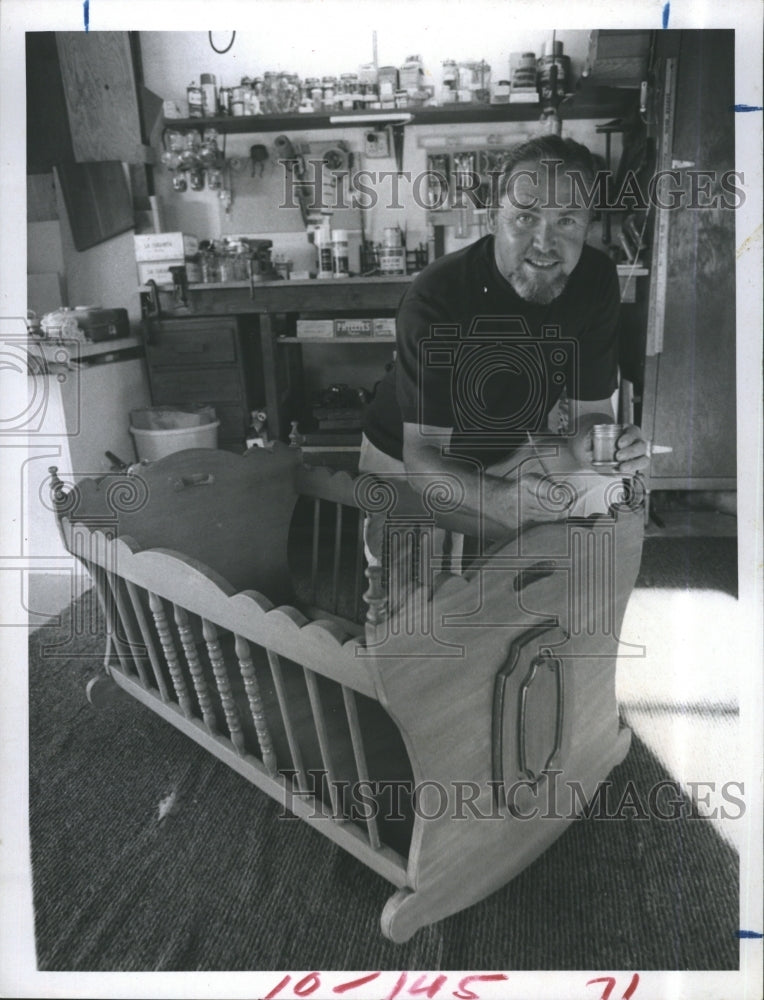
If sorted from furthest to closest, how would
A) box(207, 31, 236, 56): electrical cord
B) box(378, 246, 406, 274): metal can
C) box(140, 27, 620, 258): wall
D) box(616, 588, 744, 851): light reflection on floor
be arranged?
box(378, 246, 406, 274): metal can, box(616, 588, 744, 851): light reflection on floor, box(207, 31, 236, 56): electrical cord, box(140, 27, 620, 258): wall

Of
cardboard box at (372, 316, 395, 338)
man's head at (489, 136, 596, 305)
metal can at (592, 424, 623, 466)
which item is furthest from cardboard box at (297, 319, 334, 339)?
metal can at (592, 424, 623, 466)

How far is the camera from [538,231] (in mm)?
1224

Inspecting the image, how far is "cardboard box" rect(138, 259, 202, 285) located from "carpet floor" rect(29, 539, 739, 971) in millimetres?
1621

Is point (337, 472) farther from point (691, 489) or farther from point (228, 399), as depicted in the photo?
point (691, 489)

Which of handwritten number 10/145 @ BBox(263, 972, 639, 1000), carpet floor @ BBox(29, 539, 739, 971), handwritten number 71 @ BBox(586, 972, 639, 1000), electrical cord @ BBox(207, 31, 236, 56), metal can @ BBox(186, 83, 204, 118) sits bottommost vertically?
carpet floor @ BBox(29, 539, 739, 971)

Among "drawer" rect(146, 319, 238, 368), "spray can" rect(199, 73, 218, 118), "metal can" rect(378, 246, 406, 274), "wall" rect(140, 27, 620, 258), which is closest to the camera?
"wall" rect(140, 27, 620, 258)

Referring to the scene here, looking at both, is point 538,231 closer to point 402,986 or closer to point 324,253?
point 402,986

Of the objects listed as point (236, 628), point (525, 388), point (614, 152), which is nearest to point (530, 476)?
point (525, 388)

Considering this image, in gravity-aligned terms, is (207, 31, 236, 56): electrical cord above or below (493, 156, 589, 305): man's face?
above

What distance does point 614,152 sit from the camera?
2.28 m

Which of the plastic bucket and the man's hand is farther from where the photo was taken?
the plastic bucket

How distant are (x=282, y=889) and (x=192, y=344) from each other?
5.39 ft

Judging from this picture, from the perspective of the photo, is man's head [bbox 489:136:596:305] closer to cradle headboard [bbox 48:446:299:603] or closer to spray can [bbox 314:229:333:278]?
cradle headboard [bbox 48:446:299:603]

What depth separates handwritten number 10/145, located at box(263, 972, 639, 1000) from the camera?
88 cm
